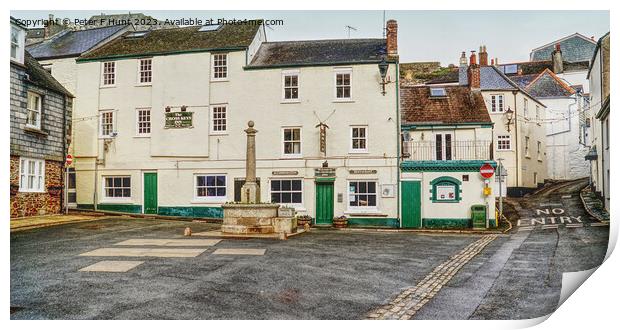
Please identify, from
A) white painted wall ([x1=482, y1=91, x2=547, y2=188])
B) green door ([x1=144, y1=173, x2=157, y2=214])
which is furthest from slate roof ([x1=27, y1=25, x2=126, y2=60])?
white painted wall ([x1=482, y1=91, x2=547, y2=188])

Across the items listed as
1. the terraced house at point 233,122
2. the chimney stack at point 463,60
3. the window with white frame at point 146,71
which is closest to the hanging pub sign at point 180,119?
the terraced house at point 233,122

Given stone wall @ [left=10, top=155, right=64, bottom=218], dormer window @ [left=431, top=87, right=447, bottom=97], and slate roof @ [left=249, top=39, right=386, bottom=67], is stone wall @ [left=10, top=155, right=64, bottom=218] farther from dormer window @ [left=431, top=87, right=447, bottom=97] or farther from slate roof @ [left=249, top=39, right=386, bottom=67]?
dormer window @ [left=431, top=87, right=447, bottom=97]

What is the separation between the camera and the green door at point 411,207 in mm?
8938

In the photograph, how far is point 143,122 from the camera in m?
7.96

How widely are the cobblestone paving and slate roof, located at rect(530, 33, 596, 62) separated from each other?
9.65 ft

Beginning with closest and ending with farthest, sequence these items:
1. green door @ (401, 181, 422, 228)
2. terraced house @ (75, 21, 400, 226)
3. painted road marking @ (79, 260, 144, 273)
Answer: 1. painted road marking @ (79, 260, 144, 273)
2. terraced house @ (75, 21, 400, 226)
3. green door @ (401, 181, 422, 228)

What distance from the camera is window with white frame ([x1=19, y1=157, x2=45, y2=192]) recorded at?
6.60 m

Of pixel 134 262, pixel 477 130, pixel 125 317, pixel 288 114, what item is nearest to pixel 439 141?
pixel 477 130

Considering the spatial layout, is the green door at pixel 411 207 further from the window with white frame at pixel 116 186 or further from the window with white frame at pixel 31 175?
the window with white frame at pixel 31 175

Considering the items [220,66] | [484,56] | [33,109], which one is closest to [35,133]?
[33,109]

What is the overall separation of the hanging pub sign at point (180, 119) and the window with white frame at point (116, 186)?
1.05m

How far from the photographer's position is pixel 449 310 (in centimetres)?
542

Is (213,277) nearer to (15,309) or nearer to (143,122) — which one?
(15,309)

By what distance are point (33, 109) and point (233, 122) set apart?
2.91 m
